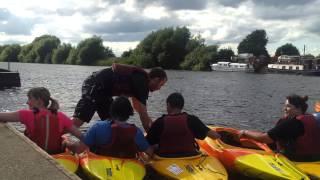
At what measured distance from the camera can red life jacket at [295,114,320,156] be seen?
7.72 m

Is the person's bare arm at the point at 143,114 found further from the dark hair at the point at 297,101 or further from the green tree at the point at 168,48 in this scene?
the green tree at the point at 168,48

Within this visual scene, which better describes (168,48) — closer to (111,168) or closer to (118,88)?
(118,88)

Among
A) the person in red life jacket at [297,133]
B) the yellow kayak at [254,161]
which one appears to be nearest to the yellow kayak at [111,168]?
the yellow kayak at [254,161]

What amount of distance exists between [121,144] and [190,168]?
1.10 meters

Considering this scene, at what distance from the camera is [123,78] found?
28.8ft

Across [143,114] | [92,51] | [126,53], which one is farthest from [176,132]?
[92,51]

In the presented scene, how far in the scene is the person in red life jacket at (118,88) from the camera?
8594 mm

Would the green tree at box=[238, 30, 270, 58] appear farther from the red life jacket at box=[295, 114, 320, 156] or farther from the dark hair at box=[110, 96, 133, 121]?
the dark hair at box=[110, 96, 133, 121]

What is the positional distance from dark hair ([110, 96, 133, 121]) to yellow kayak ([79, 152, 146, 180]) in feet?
2.32

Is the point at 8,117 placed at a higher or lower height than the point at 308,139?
higher

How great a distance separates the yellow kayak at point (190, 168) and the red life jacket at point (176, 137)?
14cm

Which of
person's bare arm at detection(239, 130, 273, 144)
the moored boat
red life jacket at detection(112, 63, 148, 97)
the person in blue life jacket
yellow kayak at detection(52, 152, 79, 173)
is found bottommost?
the moored boat

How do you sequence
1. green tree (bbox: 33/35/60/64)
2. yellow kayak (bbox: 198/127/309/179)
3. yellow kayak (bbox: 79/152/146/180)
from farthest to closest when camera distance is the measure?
green tree (bbox: 33/35/60/64)
yellow kayak (bbox: 198/127/309/179)
yellow kayak (bbox: 79/152/146/180)

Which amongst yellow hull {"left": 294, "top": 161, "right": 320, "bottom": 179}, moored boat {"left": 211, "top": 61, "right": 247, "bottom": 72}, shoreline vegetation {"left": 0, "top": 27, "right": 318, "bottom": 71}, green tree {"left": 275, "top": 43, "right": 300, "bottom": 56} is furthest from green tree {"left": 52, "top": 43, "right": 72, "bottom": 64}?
yellow hull {"left": 294, "top": 161, "right": 320, "bottom": 179}
